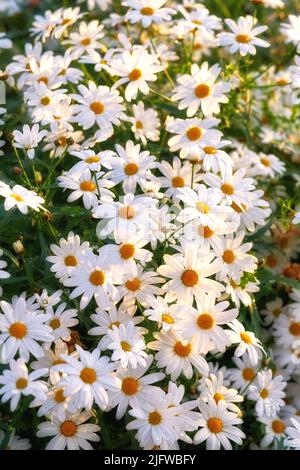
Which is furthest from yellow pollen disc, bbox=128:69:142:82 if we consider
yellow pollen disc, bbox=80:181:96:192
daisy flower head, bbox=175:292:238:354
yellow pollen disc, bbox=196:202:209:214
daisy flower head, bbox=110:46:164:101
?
daisy flower head, bbox=175:292:238:354

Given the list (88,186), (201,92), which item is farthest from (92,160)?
(201,92)

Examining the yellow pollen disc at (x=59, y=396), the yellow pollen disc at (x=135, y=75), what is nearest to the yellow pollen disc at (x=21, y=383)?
the yellow pollen disc at (x=59, y=396)

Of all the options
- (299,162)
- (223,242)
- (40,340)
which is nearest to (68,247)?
(40,340)

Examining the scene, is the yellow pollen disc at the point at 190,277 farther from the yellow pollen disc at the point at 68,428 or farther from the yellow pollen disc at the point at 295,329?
the yellow pollen disc at the point at 295,329

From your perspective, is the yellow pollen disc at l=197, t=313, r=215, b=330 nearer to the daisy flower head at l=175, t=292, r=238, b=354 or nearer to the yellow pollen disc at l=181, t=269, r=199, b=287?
the daisy flower head at l=175, t=292, r=238, b=354

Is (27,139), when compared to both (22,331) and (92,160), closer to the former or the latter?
(92,160)

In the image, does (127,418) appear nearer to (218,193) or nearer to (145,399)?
(145,399)
